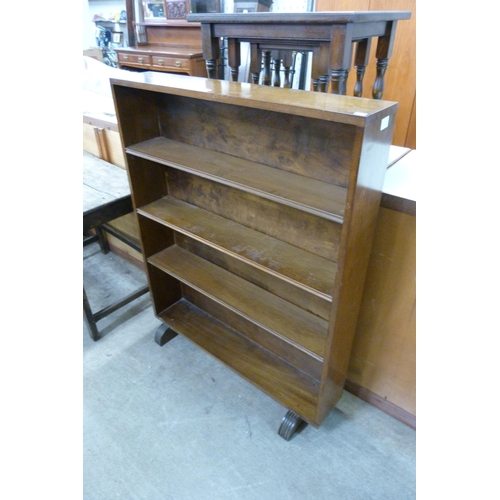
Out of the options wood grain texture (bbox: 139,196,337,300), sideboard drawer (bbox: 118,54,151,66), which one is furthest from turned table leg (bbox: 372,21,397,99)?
sideboard drawer (bbox: 118,54,151,66)

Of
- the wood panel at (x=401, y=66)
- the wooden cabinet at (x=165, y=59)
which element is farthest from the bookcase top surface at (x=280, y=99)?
the wooden cabinet at (x=165, y=59)

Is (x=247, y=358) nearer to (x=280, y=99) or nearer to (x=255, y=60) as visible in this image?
(x=280, y=99)

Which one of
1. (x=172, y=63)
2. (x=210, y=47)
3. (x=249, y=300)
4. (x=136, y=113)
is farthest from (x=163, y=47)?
(x=249, y=300)

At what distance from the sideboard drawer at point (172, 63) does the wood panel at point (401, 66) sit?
1256 mm

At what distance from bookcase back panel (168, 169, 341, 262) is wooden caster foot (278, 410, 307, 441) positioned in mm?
669

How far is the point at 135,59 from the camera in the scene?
3586 millimetres

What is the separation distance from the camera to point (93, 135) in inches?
79.9

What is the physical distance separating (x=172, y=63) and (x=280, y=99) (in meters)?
2.93

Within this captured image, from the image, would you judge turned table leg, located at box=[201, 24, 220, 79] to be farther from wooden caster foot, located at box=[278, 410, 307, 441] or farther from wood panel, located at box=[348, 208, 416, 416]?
wooden caster foot, located at box=[278, 410, 307, 441]
